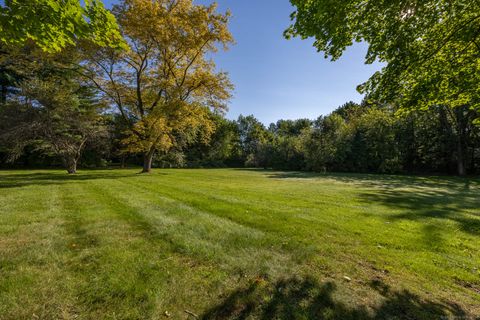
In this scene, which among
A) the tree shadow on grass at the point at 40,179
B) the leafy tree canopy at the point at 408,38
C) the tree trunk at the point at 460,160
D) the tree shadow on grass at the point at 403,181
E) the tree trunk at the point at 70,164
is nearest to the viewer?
the leafy tree canopy at the point at 408,38

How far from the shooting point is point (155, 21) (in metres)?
16.9

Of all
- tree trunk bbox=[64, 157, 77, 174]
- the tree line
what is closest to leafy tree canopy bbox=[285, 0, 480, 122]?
the tree line

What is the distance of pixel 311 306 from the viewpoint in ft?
8.71

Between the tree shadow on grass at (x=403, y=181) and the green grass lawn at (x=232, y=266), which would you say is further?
the tree shadow on grass at (x=403, y=181)

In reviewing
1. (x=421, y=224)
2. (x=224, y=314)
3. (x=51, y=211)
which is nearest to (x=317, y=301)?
(x=224, y=314)

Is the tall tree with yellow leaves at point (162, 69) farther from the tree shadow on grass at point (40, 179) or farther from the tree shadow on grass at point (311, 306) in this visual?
the tree shadow on grass at point (311, 306)

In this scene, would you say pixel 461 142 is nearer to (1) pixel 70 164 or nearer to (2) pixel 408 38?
(2) pixel 408 38

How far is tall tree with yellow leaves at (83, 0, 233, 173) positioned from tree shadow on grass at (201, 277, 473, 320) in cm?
1630

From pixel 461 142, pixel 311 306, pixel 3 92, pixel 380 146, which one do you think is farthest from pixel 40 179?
pixel 461 142

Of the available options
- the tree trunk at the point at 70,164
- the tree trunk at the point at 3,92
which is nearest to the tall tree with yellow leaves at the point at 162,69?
the tree trunk at the point at 70,164

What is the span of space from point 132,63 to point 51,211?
16.0m

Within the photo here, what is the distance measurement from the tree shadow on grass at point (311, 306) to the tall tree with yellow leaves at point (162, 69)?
16300mm

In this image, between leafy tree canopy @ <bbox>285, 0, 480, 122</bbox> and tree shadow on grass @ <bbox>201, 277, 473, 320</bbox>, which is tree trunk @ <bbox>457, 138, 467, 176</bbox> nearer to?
leafy tree canopy @ <bbox>285, 0, 480, 122</bbox>

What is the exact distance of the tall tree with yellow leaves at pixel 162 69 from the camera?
17.4 meters
